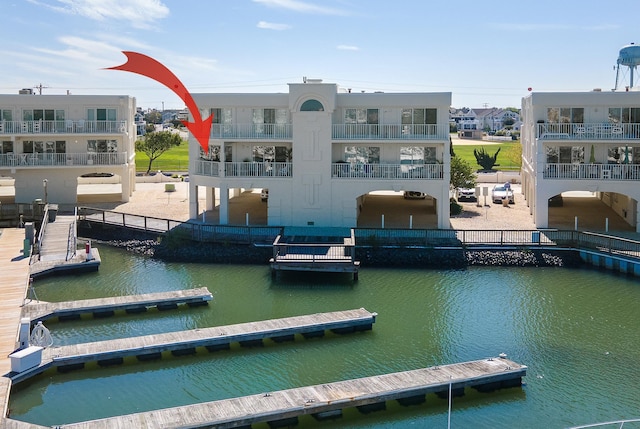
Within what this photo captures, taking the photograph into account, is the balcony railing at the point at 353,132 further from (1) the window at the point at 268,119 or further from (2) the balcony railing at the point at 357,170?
(2) the balcony railing at the point at 357,170

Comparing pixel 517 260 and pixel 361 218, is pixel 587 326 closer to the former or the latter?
pixel 517 260

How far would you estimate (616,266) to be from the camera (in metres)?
34.7

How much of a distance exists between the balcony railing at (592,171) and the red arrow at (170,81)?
65.5 ft

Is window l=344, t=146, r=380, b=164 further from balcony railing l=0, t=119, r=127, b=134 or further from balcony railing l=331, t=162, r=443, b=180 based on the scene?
balcony railing l=0, t=119, r=127, b=134

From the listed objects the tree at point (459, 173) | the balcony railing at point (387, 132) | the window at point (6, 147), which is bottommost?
the tree at point (459, 173)

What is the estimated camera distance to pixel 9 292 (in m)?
27.6

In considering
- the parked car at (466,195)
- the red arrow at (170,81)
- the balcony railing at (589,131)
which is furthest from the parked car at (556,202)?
the red arrow at (170,81)

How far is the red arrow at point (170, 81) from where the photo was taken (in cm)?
3741

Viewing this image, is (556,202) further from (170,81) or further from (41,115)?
(41,115)

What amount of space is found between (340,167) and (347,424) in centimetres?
2327

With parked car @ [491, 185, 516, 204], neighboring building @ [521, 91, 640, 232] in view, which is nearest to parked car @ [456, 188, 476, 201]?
parked car @ [491, 185, 516, 204]

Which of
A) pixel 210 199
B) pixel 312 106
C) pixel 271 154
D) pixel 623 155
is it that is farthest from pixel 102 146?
pixel 623 155

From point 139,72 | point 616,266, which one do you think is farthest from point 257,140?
point 616,266

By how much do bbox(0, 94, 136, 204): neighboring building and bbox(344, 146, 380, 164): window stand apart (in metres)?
16.3
